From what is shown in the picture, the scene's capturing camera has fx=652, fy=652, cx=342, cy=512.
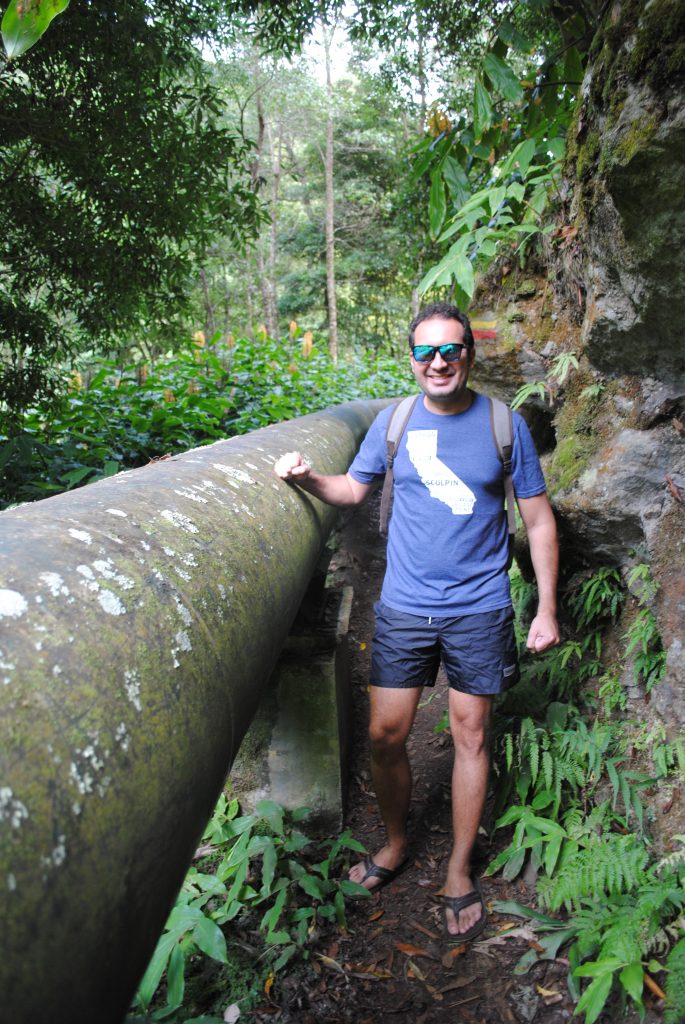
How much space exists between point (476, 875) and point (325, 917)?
68 cm

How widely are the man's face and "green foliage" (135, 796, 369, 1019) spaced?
188 cm

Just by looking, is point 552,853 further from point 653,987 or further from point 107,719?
point 107,719

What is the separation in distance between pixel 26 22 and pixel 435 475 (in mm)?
1960

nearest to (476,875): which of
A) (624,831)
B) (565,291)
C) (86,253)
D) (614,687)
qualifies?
(624,831)

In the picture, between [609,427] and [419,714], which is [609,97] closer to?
[609,427]

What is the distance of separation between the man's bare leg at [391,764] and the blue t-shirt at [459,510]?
40 cm

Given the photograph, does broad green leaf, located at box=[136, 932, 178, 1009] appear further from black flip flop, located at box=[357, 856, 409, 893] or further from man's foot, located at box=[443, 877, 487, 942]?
man's foot, located at box=[443, 877, 487, 942]

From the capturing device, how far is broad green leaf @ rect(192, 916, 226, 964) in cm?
203

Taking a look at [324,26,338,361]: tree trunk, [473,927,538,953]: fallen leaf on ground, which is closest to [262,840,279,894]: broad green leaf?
[473,927,538,953]: fallen leaf on ground

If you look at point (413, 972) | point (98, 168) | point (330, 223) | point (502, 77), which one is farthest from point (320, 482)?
point (330, 223)

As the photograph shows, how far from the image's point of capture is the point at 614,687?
2828mm

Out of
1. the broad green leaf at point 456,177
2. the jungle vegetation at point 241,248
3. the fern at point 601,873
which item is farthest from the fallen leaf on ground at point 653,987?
the broad green leaf at point 456,177

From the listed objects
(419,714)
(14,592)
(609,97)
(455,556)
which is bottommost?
(419,714)

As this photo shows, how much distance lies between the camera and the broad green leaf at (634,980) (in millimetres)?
1832
